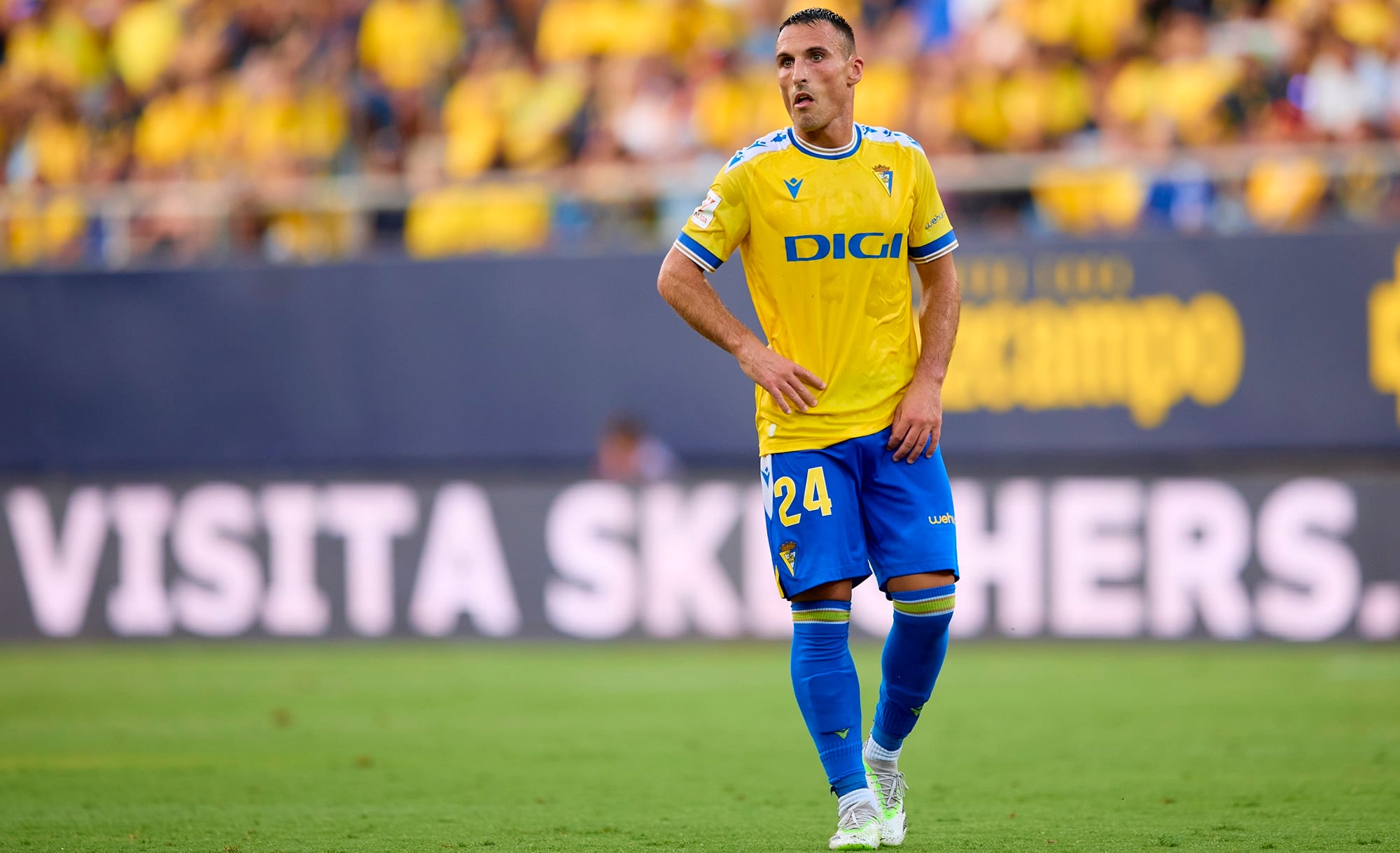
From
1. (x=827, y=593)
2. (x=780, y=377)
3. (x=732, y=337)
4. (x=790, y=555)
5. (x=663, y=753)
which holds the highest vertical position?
(x=732, y=337)

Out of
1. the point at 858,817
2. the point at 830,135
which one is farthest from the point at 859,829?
the point at 830,135

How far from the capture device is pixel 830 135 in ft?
17.1

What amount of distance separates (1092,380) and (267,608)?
22.3 ft

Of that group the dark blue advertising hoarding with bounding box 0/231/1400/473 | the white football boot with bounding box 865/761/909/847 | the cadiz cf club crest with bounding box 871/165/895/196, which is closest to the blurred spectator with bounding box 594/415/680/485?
the dark blue advertising hoarding with bounding box 0/231/1400/473

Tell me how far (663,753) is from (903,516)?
9.73 feet

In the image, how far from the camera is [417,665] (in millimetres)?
12289

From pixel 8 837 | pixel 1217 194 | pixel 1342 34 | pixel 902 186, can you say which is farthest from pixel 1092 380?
pixel 8 837

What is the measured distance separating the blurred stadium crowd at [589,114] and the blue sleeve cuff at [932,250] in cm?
778

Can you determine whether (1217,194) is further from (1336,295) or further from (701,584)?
(701,584)

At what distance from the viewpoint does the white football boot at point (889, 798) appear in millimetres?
5164

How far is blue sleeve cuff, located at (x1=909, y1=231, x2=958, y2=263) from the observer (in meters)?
5.37

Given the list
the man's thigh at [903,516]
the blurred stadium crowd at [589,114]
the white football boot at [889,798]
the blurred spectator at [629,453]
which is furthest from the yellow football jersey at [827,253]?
the blurred spectator at [629,453]

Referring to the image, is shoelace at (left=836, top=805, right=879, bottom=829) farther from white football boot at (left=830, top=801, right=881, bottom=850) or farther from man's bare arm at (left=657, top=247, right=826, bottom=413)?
man's bare arm at (left=657, top=247, right=826, bottom=413)

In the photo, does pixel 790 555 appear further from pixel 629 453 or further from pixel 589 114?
pixel 589 114
